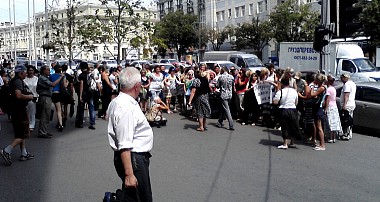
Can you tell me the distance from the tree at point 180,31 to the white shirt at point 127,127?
55.9m

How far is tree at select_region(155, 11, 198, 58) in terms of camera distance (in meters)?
60.2

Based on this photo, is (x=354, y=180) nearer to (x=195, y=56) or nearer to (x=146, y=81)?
(x=146, y=81)

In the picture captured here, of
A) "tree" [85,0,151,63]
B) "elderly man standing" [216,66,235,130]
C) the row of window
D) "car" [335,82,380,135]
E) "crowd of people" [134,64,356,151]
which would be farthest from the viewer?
the row of window

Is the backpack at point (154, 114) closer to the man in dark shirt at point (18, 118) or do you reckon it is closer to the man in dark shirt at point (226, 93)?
the man in dark shirt at point (226, 93)

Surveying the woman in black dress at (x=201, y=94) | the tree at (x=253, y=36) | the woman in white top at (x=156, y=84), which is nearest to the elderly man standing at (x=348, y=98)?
the woman in black dress at (x=201, y=94)

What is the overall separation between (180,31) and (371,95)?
5037 centimetres

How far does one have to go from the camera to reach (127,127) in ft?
12.3

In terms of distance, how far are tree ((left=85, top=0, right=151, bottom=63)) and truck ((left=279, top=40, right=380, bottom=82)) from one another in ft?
26.9

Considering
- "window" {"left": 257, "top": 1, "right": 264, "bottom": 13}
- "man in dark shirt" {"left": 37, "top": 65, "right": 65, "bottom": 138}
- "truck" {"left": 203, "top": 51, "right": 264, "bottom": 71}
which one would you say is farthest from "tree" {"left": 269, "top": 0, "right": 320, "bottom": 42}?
"man in dark shirt" {"left": 37, "top": 65, "right": 65, "bottom": 138}

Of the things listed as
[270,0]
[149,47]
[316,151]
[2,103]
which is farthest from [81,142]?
[270,0]

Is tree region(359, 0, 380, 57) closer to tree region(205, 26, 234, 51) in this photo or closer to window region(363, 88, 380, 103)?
window region(363, 88, 380, 103)

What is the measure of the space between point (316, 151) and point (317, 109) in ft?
3.36

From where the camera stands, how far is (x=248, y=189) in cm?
650

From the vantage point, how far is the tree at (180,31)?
60219mm
